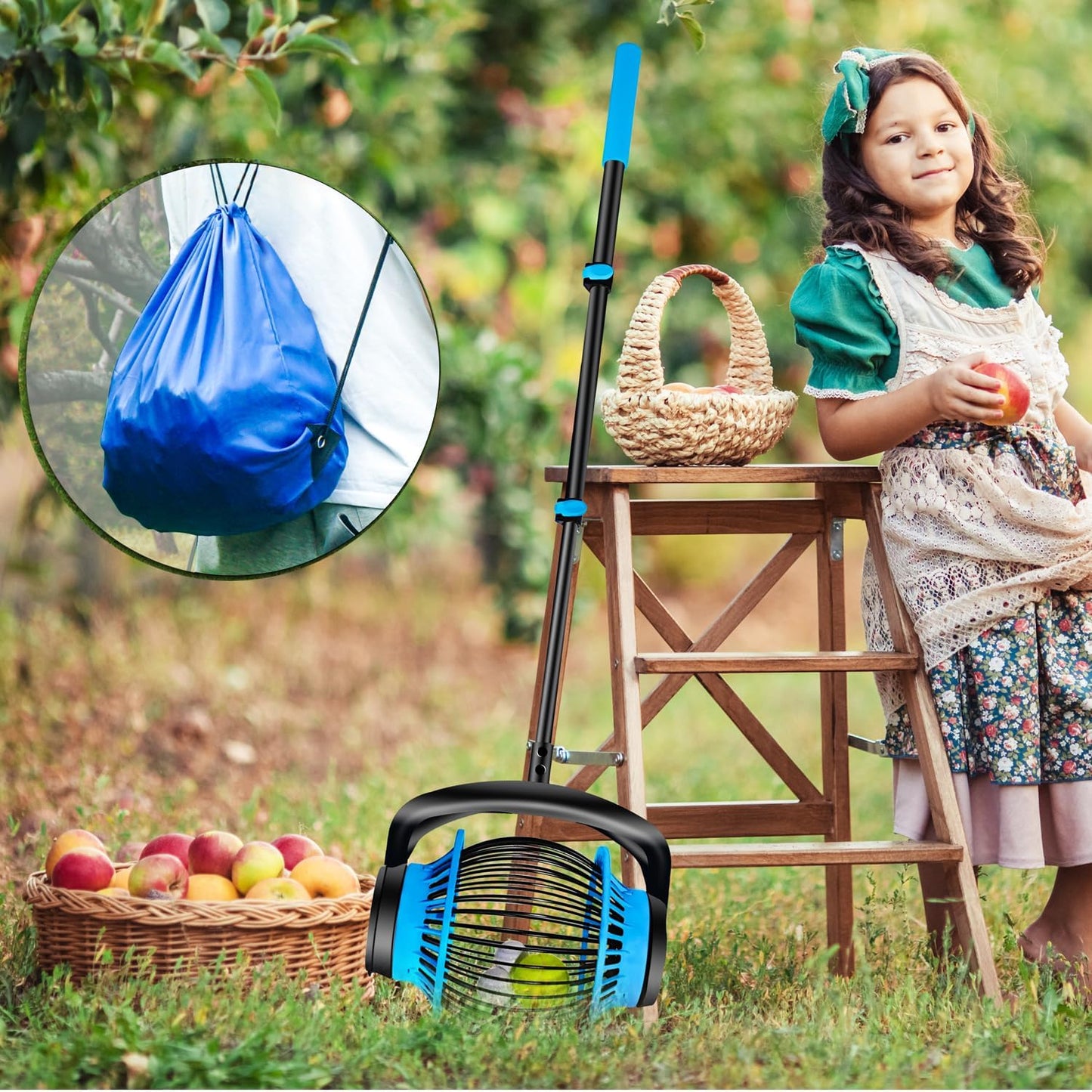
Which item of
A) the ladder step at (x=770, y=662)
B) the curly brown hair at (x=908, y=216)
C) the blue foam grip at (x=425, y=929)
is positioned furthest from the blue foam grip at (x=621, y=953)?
the curly brown hair at (x=908, y=216)

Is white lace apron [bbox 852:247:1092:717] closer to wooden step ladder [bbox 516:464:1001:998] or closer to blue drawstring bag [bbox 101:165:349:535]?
wooden step ladder [bbox 516:464:1001:998]

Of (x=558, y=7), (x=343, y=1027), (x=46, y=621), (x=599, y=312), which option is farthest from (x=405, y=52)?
(x=343, y=1027)

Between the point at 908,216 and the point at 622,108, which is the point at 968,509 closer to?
the point at 908,216

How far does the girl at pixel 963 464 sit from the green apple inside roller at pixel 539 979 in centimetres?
71

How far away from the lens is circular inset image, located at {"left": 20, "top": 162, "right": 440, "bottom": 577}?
243cm

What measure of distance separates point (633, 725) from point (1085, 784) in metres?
0.81

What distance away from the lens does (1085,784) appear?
254 centimetres

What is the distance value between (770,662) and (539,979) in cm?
65

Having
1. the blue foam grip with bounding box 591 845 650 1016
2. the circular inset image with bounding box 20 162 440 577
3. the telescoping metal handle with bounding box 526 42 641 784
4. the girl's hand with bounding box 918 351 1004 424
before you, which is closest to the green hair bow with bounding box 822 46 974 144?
the telescoping metal handle with bounding box 526 42 641 784

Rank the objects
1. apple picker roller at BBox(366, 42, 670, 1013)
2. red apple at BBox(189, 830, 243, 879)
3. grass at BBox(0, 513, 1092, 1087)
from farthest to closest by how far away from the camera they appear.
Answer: red apple at BBox(189, 830, 243, 879), apple picker roller at BBox(366, 42, 670, 1013), grass at BBox(0, 513, 1092, 1087)

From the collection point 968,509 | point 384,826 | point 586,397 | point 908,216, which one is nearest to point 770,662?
point 968,509

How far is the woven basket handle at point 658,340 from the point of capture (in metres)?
2.49

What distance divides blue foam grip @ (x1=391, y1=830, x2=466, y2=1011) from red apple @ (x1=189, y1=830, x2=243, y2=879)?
430 mm

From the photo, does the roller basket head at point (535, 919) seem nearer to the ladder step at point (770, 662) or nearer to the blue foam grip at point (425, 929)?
the blue foam grip at point (425, 929)
